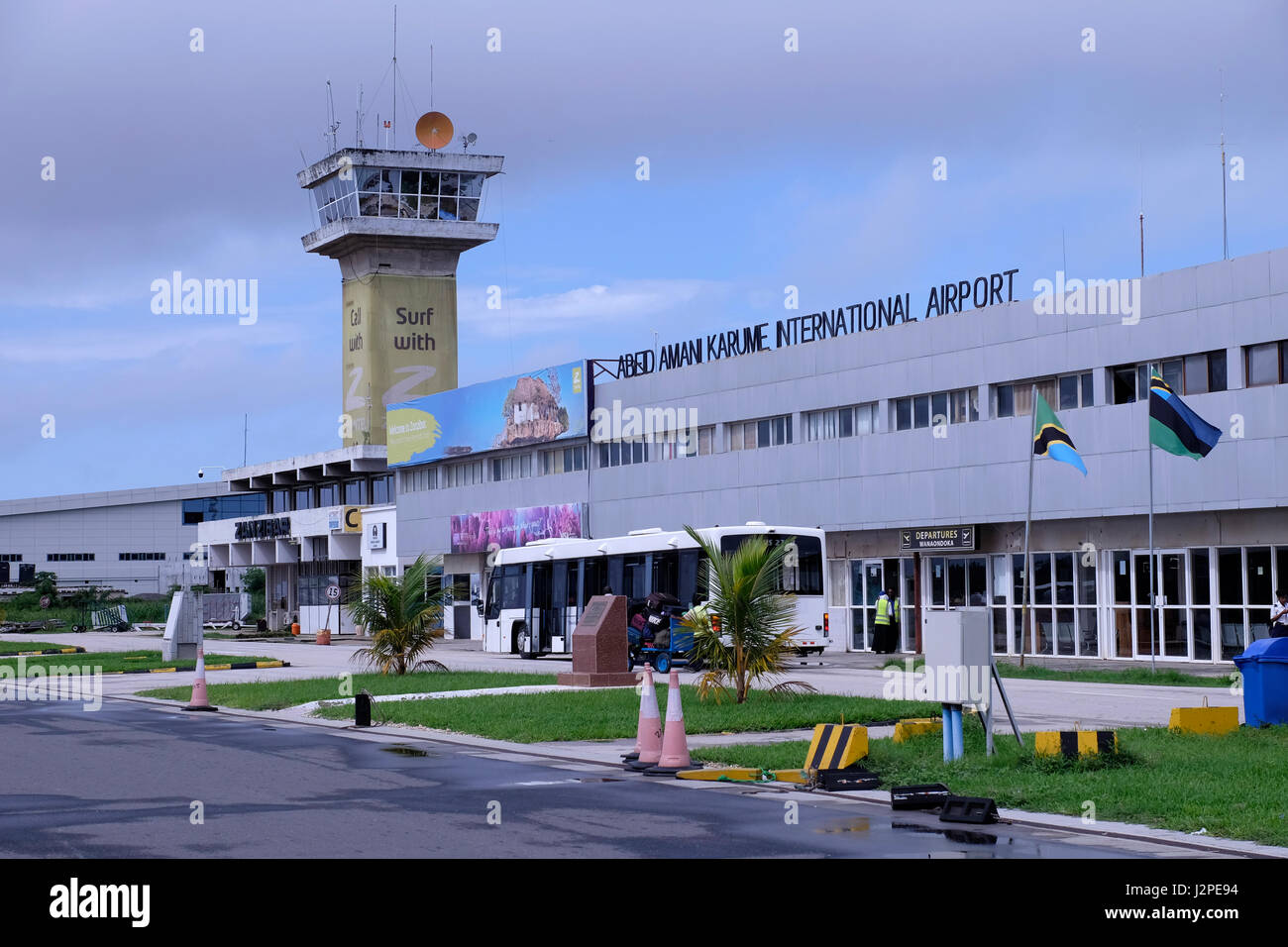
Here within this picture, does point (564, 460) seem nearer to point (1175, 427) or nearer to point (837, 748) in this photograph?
point (1175, 427)

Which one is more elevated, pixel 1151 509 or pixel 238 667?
pixel 1151 509

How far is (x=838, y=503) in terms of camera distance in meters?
44.6

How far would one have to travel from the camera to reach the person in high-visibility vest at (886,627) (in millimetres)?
39375

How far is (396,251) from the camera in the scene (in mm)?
85688

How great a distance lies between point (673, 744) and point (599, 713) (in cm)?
540

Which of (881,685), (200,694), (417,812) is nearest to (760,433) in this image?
(881,685)

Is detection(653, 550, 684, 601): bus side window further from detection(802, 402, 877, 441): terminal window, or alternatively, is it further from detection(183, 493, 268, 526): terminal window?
detection(183, 493, 268, 526): terminal window

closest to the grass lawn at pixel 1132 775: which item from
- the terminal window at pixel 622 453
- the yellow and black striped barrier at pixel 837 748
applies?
the yellow and black striped barrier at pixel 837 748

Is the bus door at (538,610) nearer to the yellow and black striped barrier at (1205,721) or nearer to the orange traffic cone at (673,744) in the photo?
the yellow and black striped barrier at (1205,721)

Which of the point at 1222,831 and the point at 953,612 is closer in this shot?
the point at 1222,831

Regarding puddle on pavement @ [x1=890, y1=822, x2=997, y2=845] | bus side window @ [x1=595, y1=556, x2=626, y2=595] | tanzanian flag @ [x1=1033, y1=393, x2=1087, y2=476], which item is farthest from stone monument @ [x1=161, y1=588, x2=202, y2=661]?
puddle on pavement @ [x1=890, y1=822, x2=997, y2=845]
